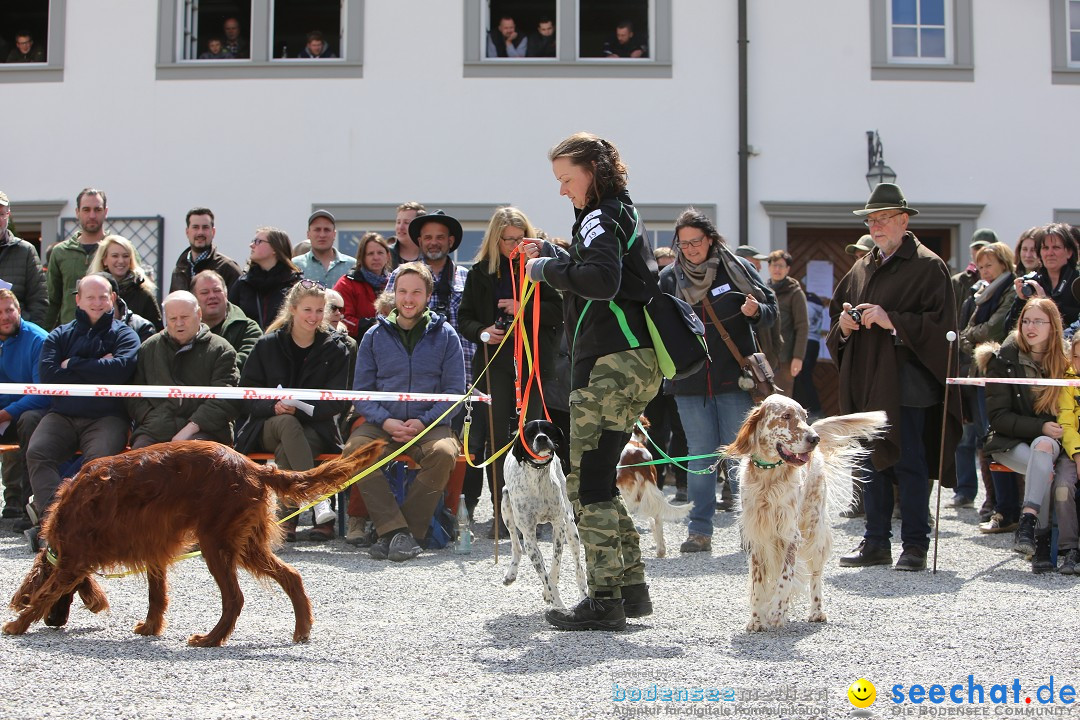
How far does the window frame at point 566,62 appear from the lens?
13.6 m

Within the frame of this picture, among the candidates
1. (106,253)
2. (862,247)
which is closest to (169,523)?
(106,253)

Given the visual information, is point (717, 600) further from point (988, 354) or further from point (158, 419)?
point (158, 419)

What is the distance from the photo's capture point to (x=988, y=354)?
7.75m

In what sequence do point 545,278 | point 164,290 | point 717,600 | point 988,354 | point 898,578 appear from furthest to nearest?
point 164,290 → point 988,354 → point 898,578 → point 717,600 → point 545,278

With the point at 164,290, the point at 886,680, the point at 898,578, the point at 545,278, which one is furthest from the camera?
the point at 164,290

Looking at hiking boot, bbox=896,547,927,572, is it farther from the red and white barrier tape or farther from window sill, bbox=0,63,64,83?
window sill, bbox=0,63,64,83

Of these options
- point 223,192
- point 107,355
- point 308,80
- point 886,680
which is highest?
point 308,80

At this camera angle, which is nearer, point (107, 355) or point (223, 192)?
point (107, 355)

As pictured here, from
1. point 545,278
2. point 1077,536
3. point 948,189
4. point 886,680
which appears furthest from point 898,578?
point 948,189

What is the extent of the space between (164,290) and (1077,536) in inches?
398

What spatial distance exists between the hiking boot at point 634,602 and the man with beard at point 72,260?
5833mm

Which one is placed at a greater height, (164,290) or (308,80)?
(308,80)

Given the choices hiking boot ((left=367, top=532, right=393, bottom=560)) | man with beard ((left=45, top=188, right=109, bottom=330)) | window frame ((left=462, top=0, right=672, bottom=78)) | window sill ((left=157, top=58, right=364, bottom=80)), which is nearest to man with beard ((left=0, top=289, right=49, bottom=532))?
man with beard ((left=45, top=188, right=109, bottom=330))

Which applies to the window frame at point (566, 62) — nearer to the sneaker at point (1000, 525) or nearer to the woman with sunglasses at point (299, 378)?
the woman with sunglasses at point (299, 378)
